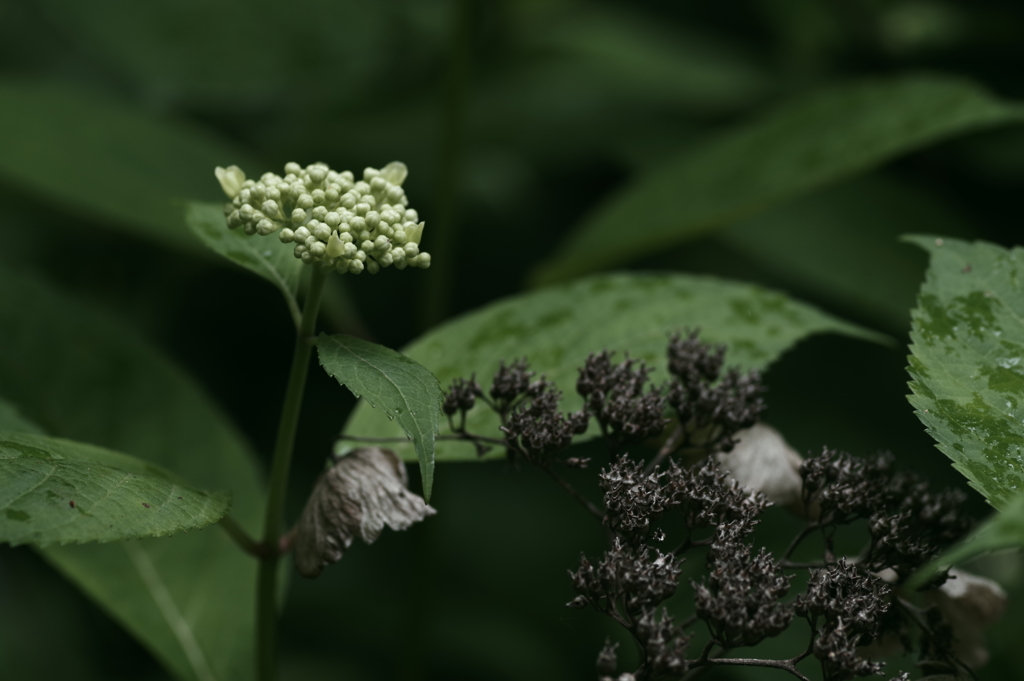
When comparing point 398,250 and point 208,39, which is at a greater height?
point 208,39

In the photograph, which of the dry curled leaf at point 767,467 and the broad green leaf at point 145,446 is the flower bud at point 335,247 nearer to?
the dry curled leaf at point 767,467

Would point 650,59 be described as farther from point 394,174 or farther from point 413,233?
point 413,233

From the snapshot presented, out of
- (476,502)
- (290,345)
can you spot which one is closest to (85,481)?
(290,345)

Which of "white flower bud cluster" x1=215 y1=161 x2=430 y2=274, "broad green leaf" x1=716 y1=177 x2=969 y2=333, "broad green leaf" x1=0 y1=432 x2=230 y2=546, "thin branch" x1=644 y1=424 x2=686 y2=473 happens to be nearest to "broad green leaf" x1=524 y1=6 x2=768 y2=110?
"broad green leaf" x1=716 y1=177 x2=969 y2=333

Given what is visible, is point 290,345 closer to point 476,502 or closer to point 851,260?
point 476,502

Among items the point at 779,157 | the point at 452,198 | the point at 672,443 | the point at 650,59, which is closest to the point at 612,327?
the point at 672,443

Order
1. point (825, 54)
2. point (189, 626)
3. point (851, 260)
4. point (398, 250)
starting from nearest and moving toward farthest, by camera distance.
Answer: point (398, 250) < point (189, 626) < point (851, 260) < point (825, 54)
